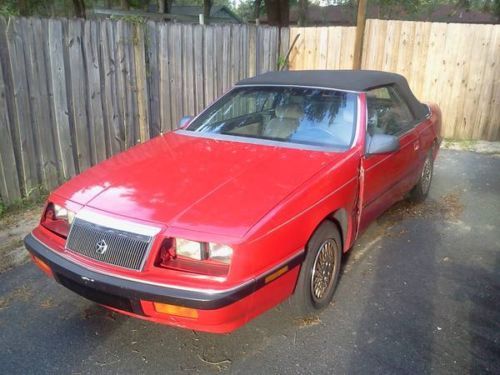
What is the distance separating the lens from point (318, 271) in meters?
2.99

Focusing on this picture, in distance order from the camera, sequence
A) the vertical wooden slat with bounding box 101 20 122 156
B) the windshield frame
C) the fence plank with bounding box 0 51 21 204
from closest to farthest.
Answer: the windshield frame → the fence plank with bounding box 0 51 21 204 → the vertical wooden slat with bounding box 101 20 122 156

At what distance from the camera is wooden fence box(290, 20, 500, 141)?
7859mm

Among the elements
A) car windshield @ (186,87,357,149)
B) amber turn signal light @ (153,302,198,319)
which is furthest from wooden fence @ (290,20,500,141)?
amber turn signal light @ (153,302,198,319)

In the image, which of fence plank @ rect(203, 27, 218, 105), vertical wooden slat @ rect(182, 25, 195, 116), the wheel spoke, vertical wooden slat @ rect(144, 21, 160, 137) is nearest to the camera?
the wheel spoke

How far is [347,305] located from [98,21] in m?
4.37

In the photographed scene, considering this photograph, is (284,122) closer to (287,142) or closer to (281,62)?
(287,142)

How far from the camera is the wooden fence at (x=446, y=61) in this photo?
7.86 meters

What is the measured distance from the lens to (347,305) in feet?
10.5

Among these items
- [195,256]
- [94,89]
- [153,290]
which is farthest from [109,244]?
[94,89]

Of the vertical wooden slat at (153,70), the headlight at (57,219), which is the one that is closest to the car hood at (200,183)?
the headlight at (57,219)

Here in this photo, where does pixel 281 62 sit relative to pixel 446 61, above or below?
below

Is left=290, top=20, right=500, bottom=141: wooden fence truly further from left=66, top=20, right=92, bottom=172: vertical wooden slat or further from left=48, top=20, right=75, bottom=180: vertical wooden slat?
left=48, top=20, right=75, bottom=180: vertical wooden slat

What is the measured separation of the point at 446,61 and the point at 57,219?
7.54 metres

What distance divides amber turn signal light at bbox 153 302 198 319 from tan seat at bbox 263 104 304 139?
176cm
